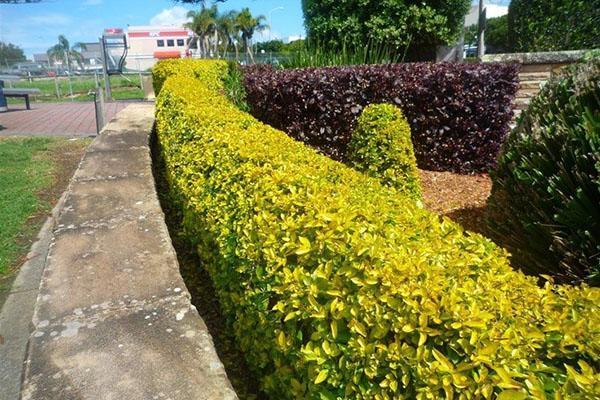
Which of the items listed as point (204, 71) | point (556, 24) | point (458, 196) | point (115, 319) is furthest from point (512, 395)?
→ point (204, 71)

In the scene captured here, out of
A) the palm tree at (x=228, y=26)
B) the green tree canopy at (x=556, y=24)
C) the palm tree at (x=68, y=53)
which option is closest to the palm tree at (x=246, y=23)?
the palm tree at (x=228, y=26)

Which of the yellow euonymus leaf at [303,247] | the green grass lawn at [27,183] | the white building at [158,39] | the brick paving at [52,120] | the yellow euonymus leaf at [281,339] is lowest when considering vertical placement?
the green grass lawn at [27,183]

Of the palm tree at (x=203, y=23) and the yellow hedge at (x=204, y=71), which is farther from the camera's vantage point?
the palm tree at (x=203, y=23)

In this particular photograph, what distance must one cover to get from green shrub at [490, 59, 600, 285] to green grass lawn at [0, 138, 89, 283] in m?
4.26

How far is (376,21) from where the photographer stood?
10180 mm

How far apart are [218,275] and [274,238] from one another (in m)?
0.85

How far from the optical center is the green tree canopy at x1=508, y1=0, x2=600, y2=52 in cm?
614

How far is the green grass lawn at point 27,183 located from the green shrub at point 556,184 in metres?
4.26

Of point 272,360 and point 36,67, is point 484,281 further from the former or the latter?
point 36,67

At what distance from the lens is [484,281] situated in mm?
1405

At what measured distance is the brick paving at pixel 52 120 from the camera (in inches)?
476

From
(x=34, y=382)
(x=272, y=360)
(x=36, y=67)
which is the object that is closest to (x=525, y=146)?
(x=272, y=360)

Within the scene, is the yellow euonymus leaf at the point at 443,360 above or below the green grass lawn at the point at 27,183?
above

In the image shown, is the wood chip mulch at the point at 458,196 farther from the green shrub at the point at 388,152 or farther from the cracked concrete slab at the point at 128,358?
the cracked concrete slab at the point at 128,358
